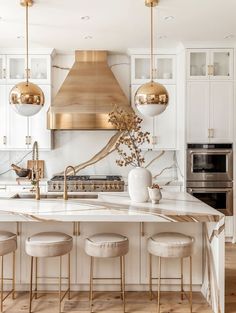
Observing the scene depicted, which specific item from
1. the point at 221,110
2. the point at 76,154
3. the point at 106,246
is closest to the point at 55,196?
the point at 106,246

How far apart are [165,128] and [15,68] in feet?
7.56

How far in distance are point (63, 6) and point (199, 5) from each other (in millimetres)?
1340

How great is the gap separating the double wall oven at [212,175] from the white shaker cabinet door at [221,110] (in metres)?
0.19

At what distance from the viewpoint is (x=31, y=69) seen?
18.9 feet

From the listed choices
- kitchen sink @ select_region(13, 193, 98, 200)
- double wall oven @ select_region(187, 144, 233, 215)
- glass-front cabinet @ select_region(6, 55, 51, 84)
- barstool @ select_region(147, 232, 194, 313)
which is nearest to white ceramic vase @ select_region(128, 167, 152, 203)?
barstool @ select_region(147, 232, 194, 313)

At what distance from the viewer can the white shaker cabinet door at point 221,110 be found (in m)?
5.48

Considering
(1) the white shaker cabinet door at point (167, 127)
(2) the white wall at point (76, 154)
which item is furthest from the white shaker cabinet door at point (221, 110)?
(2) the white wall at point (76, 154)

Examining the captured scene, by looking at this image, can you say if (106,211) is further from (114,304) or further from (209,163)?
(209,163)

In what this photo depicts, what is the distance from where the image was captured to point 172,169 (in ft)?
20.0

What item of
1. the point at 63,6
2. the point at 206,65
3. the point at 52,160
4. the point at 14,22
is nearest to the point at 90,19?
the point at 63,6

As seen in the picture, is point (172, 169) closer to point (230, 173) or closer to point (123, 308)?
point (230, 173)

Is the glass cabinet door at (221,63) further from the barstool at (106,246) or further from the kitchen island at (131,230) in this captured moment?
the barstool at (106,246)

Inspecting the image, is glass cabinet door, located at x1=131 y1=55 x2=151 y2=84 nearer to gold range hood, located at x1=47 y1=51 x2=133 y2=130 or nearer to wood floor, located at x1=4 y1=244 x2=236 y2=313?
gold range hood, located at x1=47 y1=51 x2=133 y2=130

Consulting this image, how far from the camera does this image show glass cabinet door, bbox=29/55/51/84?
5695 millimetres
